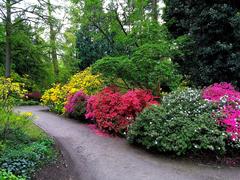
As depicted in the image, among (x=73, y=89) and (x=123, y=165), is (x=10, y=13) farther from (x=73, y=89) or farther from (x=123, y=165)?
(x=123, y=165)

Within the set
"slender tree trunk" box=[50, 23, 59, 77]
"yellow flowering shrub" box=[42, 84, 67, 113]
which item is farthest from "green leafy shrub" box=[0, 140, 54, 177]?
"slender tree trunk" box=[50, 23, 59, 77]

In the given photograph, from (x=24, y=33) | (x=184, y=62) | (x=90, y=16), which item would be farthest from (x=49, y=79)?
(x=184, y=62)

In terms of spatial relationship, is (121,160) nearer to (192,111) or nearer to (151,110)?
(151,110)

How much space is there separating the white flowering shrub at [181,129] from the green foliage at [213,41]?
8.77 feet

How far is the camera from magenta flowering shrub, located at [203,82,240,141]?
17.8ft

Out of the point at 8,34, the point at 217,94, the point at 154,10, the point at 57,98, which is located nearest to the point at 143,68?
the point at 217,94

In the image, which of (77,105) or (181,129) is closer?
(181,129)

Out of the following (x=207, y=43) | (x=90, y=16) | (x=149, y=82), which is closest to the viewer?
(x=149, y=82)

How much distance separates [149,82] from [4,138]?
4898mm

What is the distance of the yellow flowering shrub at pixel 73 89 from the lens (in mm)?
11245

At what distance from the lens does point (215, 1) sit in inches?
347

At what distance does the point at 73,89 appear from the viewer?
36.2ft

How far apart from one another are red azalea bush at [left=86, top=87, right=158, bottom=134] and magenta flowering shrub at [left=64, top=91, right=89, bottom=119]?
1708 mm

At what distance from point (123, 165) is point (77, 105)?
17.1 feet
